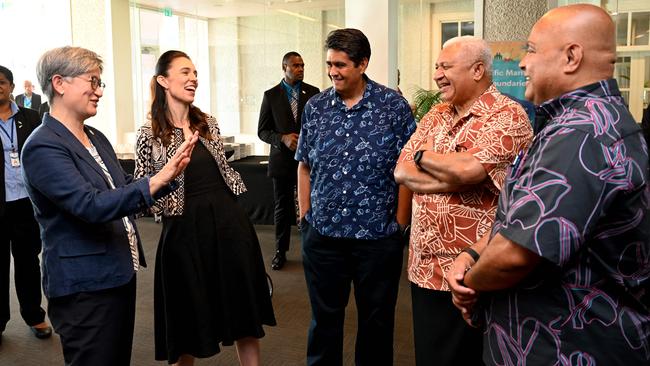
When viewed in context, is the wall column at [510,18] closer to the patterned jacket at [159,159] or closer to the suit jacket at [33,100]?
the patterned jacket at [159,159]

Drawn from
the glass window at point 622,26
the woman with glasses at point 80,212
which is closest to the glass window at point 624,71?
the glass window at point 622,26

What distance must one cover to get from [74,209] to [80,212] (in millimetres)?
23

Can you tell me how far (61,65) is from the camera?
81.1 inches

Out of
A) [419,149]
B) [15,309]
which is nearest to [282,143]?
[15,309]

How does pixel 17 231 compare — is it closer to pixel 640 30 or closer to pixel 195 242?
pixel 195 242

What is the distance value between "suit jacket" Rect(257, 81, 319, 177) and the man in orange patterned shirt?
293cm

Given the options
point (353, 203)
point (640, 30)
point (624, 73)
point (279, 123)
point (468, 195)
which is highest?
point (640, 30)

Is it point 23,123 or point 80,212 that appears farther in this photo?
point 23,123

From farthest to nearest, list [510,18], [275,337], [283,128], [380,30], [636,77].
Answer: [380,30]
[510,18]
[283,128]
[636,77]
[275,337]

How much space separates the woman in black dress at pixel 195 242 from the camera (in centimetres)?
264

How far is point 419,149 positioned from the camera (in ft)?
6.97

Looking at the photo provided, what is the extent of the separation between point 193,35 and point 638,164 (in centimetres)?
844

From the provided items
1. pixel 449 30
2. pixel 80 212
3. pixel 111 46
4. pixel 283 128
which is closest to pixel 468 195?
pixel 80 212

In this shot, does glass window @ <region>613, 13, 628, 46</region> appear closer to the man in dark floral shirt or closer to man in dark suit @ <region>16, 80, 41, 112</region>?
the man in dark floral shirt
